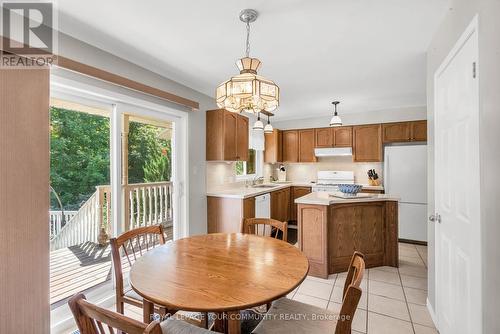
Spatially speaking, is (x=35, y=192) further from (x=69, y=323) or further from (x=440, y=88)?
(x=440, y=88)

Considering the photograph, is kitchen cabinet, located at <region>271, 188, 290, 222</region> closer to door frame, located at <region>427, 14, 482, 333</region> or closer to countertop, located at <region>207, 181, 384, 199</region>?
countertop, located at <region>207, 181, 384, 199</region>

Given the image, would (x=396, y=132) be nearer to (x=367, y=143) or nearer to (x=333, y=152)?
(x=367, y=143)

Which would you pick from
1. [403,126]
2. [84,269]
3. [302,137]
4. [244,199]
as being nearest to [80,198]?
[84,269]

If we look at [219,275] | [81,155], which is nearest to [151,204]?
[81,155]

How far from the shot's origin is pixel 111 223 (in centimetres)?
236

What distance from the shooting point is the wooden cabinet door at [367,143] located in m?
4.45

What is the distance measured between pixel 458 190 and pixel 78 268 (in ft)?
11.6

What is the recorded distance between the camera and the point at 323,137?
4973 mm

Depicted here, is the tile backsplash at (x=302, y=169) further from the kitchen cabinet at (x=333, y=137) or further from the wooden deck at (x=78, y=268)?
the wooden deck at (x=78, y=268)

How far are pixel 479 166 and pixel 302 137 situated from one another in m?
4.06

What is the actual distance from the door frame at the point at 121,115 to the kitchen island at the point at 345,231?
1.52 meters

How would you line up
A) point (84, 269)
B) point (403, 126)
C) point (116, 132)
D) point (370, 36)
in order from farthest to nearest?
point (403, 126) < point (84, 269) < point (116, 132) < point (370, 36)

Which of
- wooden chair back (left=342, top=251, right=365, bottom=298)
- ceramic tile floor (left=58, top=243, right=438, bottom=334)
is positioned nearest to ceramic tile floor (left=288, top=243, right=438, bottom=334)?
ceramic tile floor (left=58, top=243, right=438, bottom=334)

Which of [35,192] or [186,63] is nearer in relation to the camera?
[35,192]
